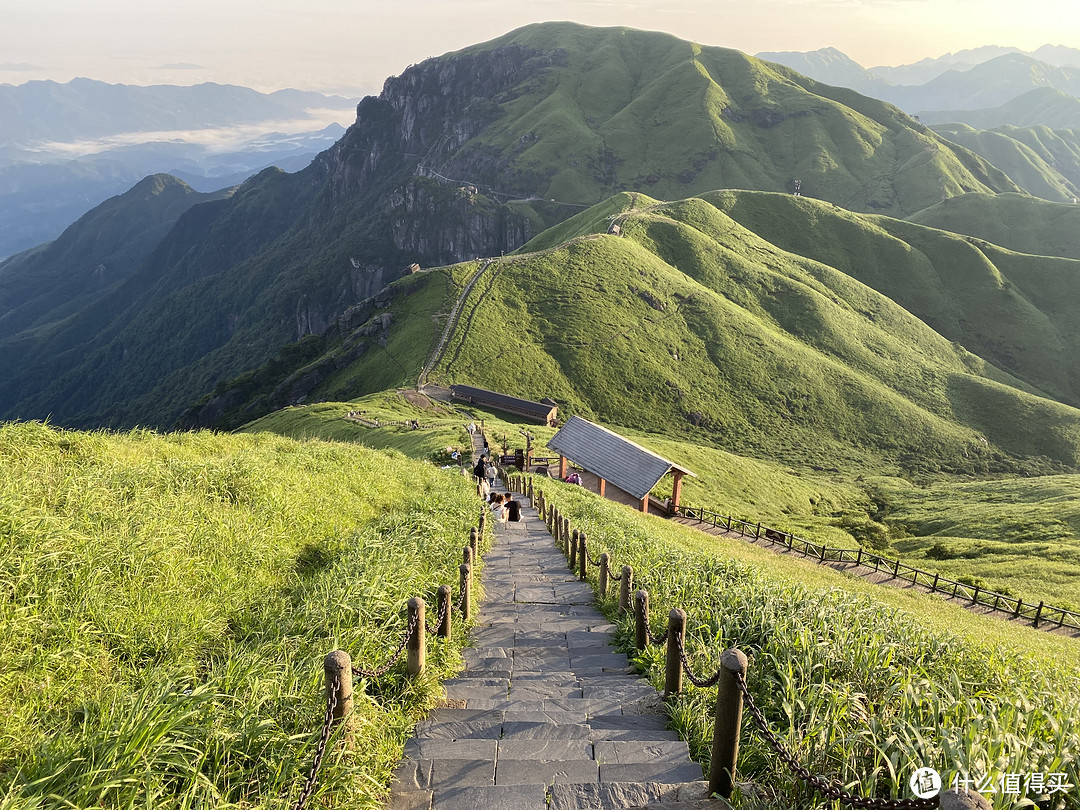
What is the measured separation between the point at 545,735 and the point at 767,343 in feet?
257

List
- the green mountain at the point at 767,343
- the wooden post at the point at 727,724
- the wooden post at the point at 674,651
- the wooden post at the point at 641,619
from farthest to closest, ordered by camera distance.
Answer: the green mountain at the point at 767,343, the wooden post at the point at 641,619, the wooden post at the point at 674,651, the wooden post at the point at 727,724

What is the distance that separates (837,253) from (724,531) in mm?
98889

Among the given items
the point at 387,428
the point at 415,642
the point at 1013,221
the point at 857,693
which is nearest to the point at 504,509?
the point at 415,642

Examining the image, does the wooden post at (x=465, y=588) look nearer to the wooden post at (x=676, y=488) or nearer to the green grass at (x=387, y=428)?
the green grass at (x=387, y=428)

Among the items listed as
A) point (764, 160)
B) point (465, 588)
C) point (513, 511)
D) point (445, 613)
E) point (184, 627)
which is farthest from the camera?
point (764, 160)

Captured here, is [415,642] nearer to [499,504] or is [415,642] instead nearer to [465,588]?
[465,588]

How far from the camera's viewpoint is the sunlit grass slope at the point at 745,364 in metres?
66.9

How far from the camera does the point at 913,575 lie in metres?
26.8

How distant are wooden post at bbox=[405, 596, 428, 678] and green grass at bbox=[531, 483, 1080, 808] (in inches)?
115

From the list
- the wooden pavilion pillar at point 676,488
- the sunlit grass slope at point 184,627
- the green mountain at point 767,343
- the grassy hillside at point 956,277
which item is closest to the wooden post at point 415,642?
the sunlit grass slope at point 184,627

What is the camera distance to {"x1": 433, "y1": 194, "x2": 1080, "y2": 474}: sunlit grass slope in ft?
219

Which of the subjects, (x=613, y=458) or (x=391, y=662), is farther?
(x=613, y=458)

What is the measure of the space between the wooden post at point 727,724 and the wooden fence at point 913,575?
2644cm

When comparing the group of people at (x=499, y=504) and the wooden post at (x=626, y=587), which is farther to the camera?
the group of people at (x=499, y=504)
